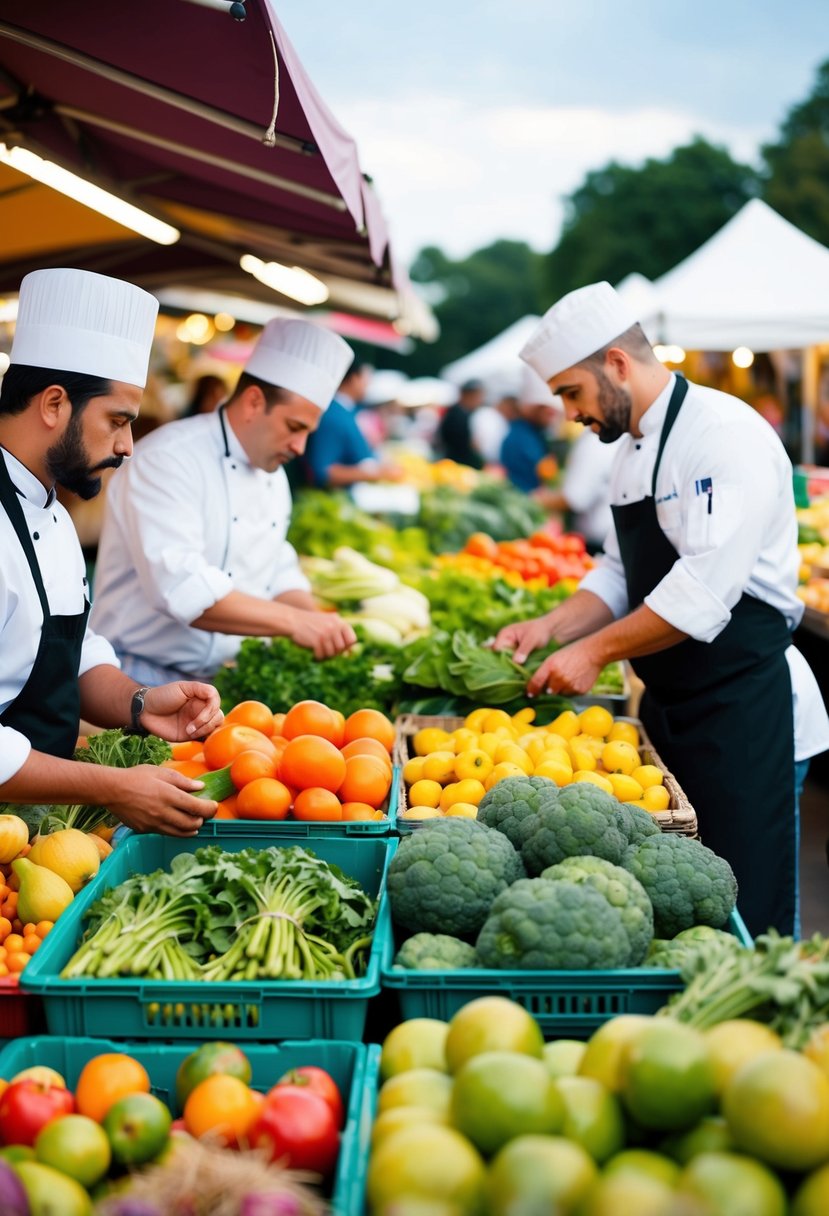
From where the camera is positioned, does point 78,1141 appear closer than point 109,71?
Yes

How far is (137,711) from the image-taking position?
3.15m

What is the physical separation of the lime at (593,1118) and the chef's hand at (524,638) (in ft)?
8.59

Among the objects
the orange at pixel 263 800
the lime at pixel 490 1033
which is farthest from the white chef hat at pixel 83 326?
the lime at pixel 490 1033

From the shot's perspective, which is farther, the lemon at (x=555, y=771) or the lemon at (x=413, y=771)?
the lemon at (x=413, y=771)

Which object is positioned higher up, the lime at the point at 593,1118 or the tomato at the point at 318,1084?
the lime at the point at 593,1118

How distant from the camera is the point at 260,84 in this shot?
10.4ft

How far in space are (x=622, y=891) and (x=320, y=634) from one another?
2.19 m

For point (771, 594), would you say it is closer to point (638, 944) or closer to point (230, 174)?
point (638, 944)

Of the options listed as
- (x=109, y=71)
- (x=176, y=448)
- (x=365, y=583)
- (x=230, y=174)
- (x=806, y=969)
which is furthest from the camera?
(x=365, y=583)

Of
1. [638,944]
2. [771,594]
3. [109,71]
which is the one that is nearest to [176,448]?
[109,71]

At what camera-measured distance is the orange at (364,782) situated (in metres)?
2.97

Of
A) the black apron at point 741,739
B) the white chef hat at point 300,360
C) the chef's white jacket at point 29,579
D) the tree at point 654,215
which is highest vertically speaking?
→ the tree at point 654,215

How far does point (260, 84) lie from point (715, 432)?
1741 millimetres

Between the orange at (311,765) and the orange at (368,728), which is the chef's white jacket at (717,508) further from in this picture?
the orange at (311,765)
